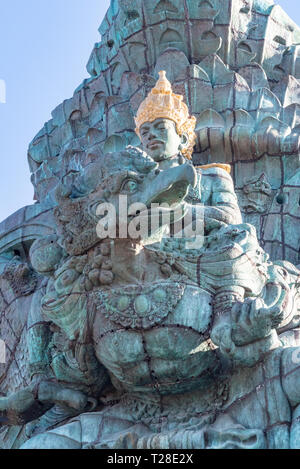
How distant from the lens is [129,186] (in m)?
9.84

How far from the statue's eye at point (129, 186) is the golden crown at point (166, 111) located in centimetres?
227

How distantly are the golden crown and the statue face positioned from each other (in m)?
0.07

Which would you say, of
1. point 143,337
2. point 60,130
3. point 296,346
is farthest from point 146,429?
point 60,130

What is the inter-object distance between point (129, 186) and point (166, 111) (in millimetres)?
2378

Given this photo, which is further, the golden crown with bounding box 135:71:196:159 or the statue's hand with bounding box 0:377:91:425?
the golden crown with bounding box 135:71:196:159

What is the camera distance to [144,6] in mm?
14445

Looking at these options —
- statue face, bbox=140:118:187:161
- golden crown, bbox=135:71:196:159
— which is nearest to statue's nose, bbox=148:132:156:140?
statue face, bbox=140:118:187:161

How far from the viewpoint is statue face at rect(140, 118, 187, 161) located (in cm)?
1173

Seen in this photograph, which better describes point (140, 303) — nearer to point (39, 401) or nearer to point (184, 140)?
point (39, 401)

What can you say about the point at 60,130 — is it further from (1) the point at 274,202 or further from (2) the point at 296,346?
(2) the point at 296,346

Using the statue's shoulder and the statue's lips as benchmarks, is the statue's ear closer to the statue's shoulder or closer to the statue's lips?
the statue's shoulder

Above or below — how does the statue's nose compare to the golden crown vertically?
below

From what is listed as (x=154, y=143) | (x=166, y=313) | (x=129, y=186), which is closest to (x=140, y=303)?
(x=166, y=313)
